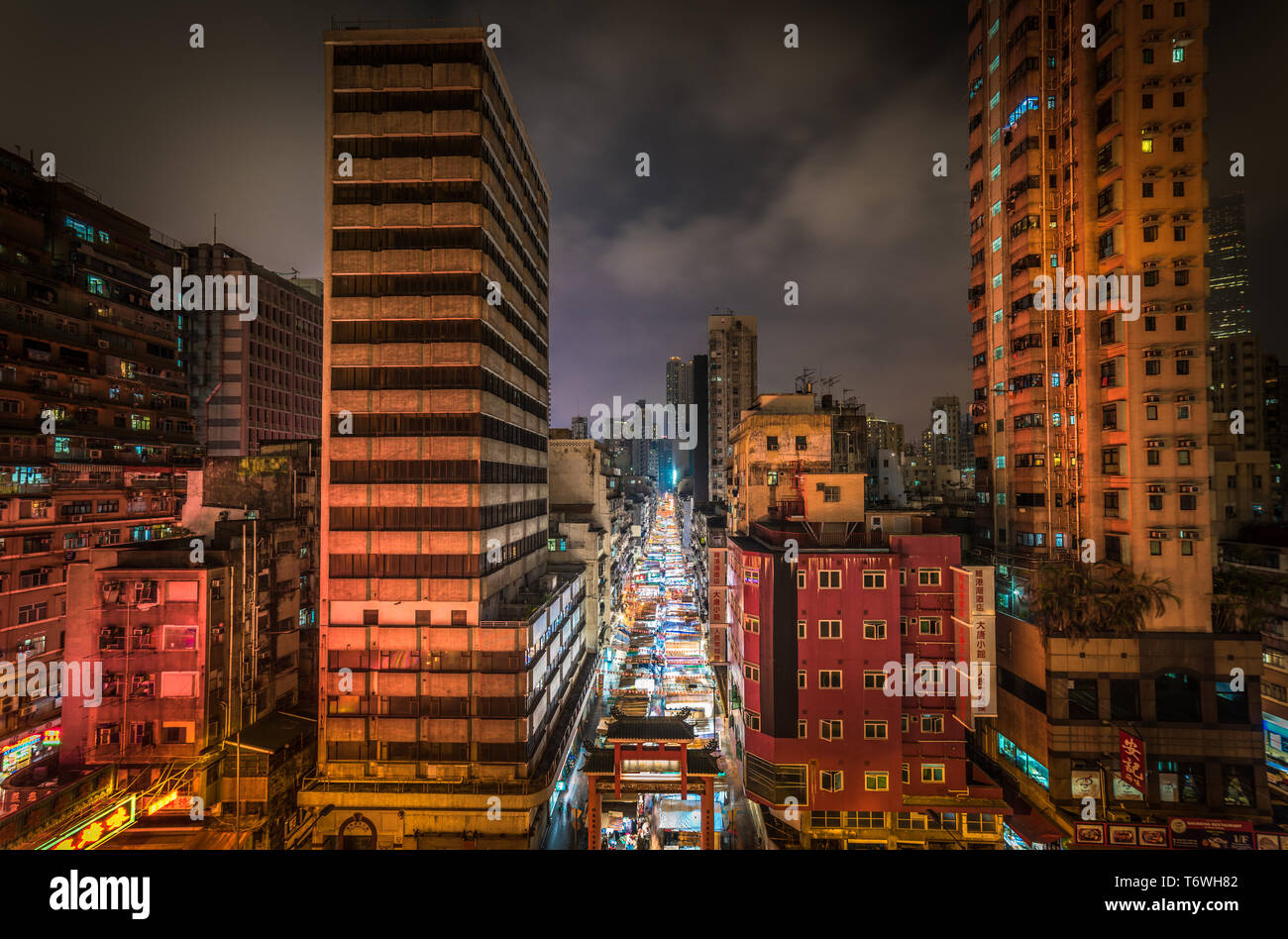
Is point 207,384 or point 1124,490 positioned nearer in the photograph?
point 1124,490

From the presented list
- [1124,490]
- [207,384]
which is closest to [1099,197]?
[1124,490]

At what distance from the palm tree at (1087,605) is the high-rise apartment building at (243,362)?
72168 millimetres

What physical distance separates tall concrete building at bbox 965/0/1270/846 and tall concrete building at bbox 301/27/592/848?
29.4 metres

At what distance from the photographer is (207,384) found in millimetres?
61188

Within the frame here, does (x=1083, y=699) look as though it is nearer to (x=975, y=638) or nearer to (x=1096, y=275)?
(x=975, y=638)

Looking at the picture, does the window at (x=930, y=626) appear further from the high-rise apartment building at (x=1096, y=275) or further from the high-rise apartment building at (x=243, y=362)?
the high-rise apartment building at (x=243, y=362)

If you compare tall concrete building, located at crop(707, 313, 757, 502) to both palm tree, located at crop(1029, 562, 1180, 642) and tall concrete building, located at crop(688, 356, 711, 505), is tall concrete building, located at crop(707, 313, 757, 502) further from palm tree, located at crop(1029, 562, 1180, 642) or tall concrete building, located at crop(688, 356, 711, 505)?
palm tree, located at crop(1029, 562, 1180, 642)

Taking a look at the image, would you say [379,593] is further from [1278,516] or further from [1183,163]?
[1278,516]

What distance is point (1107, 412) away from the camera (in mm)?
36594

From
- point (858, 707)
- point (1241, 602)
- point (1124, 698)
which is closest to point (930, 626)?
point (858, 707)

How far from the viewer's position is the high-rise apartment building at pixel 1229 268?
5550 cm

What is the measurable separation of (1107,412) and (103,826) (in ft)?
203

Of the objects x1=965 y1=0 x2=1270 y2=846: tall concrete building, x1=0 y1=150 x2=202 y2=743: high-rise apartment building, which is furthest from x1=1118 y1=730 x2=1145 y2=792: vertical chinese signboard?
x1=0 y1=150 x2=202 y2=743: high-rise apartment building
